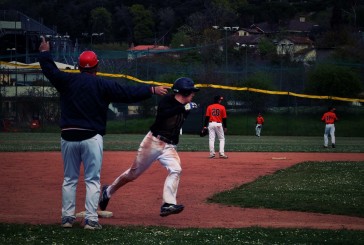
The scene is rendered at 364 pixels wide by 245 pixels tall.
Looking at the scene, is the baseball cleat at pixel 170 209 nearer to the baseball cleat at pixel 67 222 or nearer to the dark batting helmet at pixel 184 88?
the baseball cleat at pixel 67 222

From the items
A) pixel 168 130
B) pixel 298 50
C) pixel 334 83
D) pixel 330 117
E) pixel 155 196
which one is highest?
pixel 298 50

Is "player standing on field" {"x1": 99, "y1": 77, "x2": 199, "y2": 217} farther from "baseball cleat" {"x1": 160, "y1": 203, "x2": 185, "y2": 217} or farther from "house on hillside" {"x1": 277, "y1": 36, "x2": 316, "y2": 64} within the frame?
"house on hillside" {"x1": 277, "y1": 36, "x2": 316, "y2": 64}

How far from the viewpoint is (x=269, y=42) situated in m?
85.9

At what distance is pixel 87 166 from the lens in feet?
34.6

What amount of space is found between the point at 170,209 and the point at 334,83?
157 feet

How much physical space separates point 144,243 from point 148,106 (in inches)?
1859

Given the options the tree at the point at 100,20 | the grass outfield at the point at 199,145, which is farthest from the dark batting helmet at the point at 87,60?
the tree at the point at 100,20

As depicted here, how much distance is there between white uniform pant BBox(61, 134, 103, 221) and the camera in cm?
1045

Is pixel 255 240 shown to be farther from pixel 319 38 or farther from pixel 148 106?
pixel 319 38

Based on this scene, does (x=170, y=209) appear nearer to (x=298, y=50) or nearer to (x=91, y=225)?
(x=91, y=225)

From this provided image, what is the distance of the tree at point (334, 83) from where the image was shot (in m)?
58.0

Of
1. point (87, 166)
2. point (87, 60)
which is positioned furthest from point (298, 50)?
point (87, 166)

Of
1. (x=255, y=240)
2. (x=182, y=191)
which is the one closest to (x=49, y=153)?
(x=182, y=191)

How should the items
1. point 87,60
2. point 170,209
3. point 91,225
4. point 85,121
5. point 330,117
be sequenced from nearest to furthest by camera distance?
1. point 91,225
2. point 85,121
3. point 87,60
4. point 170,209
5. point 330,117
